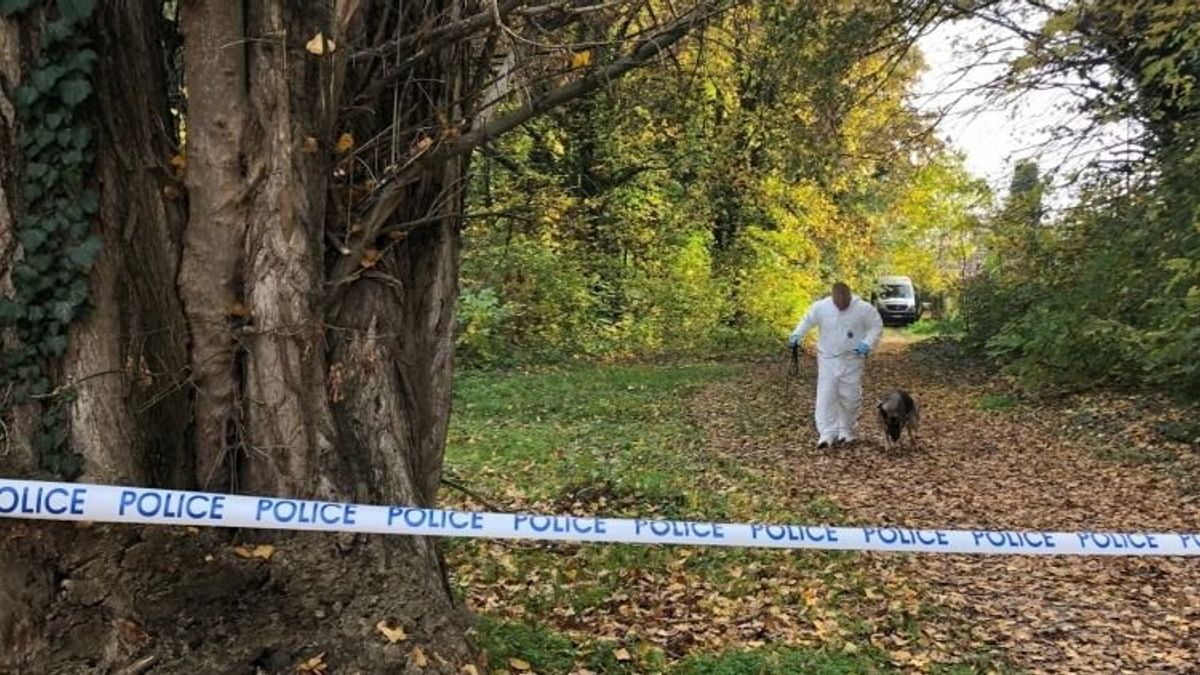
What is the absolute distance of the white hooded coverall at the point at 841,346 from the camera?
11.3 metres

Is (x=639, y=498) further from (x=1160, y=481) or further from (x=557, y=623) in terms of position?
(x=1160, y=481)

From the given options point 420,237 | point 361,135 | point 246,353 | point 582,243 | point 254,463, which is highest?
point 582,243

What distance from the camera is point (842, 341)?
447 inches

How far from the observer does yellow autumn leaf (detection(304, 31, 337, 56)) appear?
381 cm

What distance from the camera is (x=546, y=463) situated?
10.7m

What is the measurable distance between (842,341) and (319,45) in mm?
8559

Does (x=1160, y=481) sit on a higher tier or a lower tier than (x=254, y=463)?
lower

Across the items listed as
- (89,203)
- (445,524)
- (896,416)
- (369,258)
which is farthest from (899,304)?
(89,203)

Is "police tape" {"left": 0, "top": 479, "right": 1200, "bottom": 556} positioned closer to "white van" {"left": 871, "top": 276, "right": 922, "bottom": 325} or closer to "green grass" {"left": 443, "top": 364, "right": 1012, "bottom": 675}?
"green grass" {"left": 443, "top": 364, "right": 1012, "bottom": 675}

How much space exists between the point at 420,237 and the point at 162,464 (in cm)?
159

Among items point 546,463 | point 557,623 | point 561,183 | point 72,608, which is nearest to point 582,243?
point 561,183

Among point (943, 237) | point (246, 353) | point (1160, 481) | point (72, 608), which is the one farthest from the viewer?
point (943, 237)

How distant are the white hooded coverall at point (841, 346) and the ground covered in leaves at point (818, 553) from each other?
1.99 feet

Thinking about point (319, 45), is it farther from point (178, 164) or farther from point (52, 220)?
point (52, 220)
